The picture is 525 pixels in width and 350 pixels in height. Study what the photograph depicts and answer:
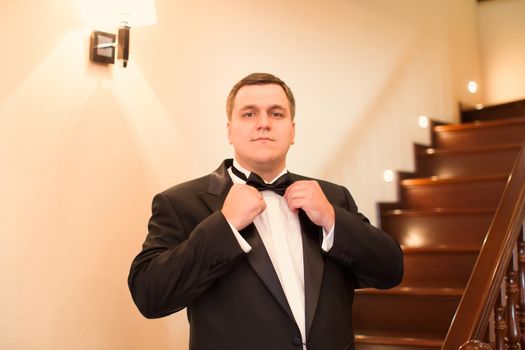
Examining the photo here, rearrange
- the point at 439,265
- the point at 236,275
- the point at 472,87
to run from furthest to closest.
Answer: the point at 472,87 → the point at 439,265 → the point at 236,275

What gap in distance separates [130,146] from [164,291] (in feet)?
3.82

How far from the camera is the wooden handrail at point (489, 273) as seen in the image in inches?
85.1

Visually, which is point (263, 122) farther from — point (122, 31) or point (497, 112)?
point (497, 112)

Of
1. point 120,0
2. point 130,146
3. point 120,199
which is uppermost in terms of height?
point 120,0

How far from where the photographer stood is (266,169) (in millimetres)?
1778

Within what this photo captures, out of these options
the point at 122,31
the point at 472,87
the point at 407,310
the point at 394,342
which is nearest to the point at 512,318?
the point at 394,342

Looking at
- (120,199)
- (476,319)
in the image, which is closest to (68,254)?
(120,199)

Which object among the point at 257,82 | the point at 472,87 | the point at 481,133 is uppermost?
the point at 472,87

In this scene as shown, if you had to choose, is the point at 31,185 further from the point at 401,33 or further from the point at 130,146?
the point at 401,33

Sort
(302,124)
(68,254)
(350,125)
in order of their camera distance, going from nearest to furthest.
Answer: (68,254) → (302,124) → (350,125)

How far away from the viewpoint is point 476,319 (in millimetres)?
2193

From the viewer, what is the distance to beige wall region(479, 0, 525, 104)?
591 cm

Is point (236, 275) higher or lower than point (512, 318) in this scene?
higher

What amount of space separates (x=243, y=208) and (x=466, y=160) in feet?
11.0
